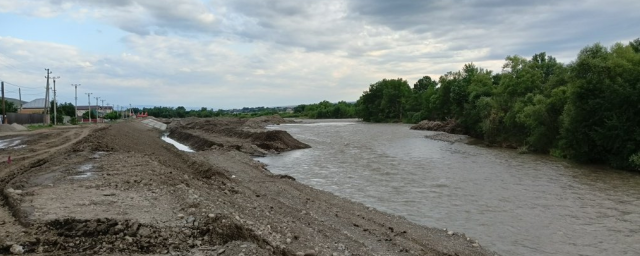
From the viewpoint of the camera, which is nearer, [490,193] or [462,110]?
[490,193]

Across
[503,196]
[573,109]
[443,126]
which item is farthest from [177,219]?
[443,126]

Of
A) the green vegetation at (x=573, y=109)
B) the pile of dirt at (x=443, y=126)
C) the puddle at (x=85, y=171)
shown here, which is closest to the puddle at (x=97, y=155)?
the puddle at (x=85, y=171)

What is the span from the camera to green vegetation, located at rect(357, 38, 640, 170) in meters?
29.4

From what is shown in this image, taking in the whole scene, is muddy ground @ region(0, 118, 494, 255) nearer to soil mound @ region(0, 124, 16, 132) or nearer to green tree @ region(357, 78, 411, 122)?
soil mound @ region(0, 124, 16, 132)

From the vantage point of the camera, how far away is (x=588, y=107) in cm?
3159

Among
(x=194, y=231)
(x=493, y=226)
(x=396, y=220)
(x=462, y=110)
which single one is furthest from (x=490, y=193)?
(x=462, y=110)

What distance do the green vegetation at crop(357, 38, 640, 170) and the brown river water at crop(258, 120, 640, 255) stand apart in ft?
7.06

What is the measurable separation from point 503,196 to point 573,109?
59.6ft

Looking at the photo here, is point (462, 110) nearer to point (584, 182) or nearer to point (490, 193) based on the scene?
point (584, 182)

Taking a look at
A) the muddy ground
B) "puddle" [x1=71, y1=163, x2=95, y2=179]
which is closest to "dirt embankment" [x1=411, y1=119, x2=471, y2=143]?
the muddy ground

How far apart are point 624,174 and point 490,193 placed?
1284cm

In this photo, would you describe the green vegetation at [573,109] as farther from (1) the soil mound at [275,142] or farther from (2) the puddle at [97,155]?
(2) the puddle at [97,155]

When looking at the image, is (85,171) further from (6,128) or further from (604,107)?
(6,128)

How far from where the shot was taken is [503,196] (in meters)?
19.2
